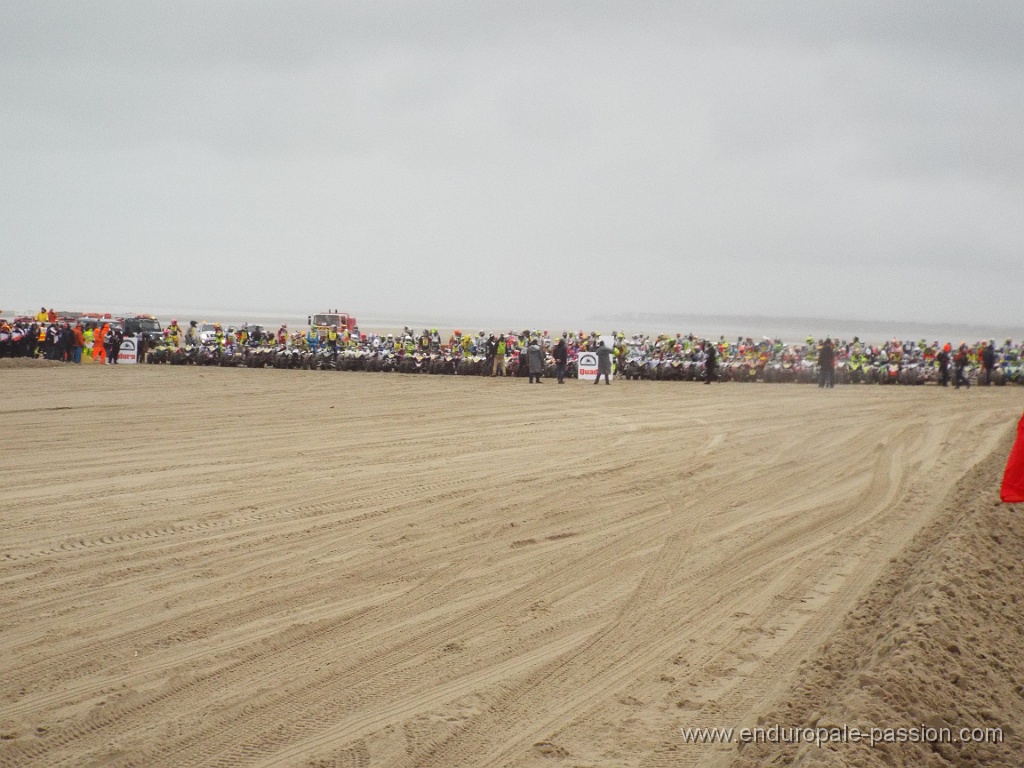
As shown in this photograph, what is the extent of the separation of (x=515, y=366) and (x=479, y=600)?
2600 cm

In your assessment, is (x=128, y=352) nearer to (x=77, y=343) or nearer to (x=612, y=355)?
(x=77, y=343)

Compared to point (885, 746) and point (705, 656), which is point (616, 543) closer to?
point (705, 656)

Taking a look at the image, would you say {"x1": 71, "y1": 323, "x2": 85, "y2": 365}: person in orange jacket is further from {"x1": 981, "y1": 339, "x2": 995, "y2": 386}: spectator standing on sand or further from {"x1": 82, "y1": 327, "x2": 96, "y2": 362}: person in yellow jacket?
{"x1": 981, "y1": 339, "x2": 995, "y2": 386}: spectator standing on sand

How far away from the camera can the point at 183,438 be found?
1517 centimetres

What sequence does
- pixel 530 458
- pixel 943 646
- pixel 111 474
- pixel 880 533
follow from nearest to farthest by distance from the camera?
pixel 943 646
pixel 880 533
pixel 111 474
pixel 530 458

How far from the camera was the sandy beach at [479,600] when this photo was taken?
4996 millimetres

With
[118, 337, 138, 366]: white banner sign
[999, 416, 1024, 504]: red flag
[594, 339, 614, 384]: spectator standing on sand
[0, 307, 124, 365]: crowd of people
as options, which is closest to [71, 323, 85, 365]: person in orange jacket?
[0, 307, 124, 365]: crowd of people

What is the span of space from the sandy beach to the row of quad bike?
1758 centimetres

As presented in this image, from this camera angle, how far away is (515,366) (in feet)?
109


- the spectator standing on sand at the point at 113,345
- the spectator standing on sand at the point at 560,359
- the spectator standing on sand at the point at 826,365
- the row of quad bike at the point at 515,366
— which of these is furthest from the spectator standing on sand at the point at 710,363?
the spectator standing on sand at the point at 113,345

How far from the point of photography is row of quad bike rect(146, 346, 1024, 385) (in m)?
33.0

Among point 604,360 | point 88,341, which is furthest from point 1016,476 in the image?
point 88,341

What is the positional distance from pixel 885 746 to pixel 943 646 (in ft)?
4.99

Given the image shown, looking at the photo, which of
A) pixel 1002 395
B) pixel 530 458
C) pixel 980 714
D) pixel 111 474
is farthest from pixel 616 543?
pixel 1002 395
